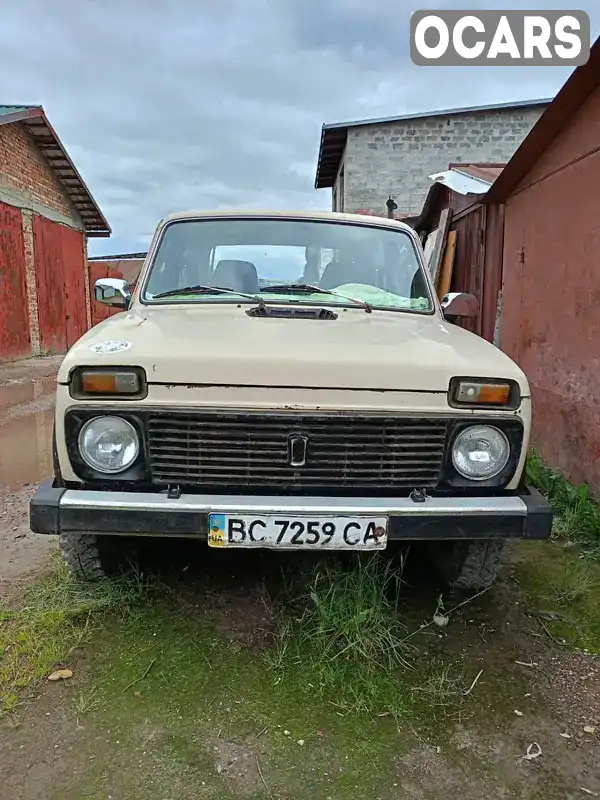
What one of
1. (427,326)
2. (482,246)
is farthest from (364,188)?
(427,326)

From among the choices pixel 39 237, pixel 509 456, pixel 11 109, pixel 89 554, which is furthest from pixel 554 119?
pixel 39 237

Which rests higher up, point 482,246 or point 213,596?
point 482,246

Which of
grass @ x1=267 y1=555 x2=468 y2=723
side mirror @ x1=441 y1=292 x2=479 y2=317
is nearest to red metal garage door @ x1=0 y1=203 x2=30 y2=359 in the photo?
side mirror @ x1=441 y1=292 x2=479 y2=317

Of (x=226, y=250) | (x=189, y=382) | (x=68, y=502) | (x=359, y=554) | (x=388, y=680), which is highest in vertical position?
(x=226, y=250)

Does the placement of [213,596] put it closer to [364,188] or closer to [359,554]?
[359,554]

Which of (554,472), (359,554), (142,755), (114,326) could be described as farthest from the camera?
(554,472)

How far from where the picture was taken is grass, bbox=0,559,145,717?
2295 mm

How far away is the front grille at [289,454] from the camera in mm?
2205

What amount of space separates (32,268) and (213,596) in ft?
42.9

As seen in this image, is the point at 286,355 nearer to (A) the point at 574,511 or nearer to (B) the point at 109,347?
(B) the point at 109,347

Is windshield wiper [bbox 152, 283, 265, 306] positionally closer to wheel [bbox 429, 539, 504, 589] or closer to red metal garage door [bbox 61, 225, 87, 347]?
wheel [bbox 429, 539, 504, 589]

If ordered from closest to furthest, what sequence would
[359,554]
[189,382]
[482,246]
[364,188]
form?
[189,382] → [359,554] → [482,246] → [364,188]

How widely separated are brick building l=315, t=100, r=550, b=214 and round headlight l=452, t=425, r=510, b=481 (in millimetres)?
14847

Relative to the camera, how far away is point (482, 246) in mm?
6883
